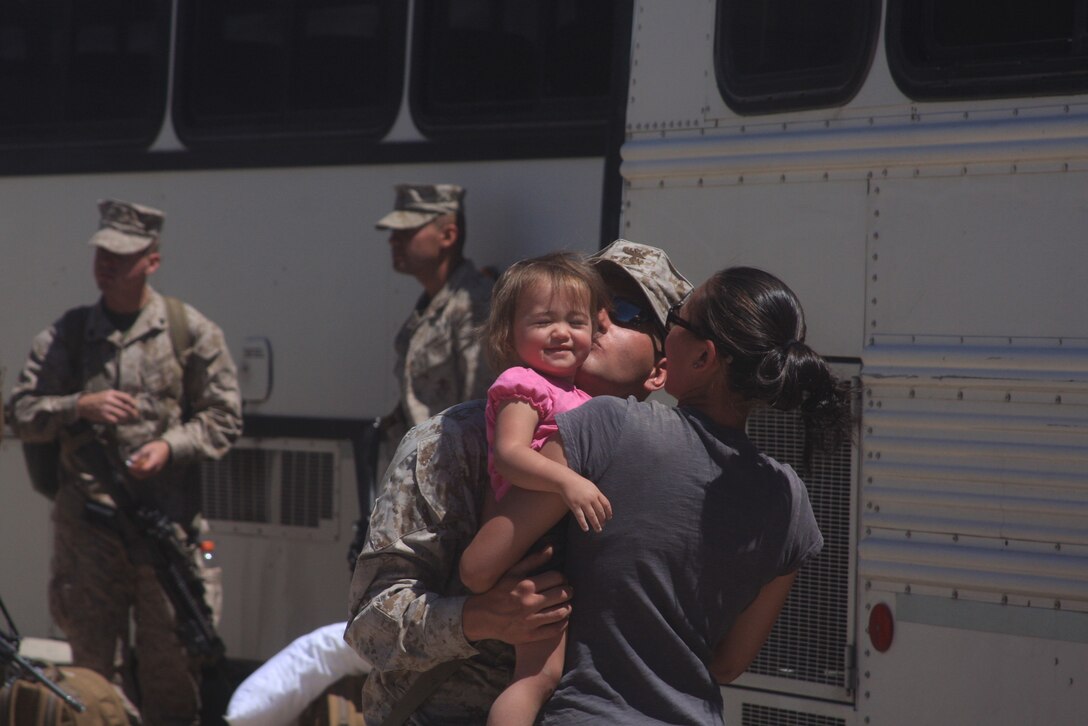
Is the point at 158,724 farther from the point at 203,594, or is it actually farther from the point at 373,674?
the point at 373,674

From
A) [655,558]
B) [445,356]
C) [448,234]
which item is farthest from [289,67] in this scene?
[655,558]

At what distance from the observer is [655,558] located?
6.65 feet

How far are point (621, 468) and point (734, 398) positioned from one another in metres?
0.22

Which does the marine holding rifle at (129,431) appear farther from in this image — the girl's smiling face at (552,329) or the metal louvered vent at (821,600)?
the girl's smiling face at (552,329)

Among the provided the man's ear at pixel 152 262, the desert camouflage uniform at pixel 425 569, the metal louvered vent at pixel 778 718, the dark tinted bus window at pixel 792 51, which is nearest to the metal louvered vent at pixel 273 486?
the man's ear at pixel 152 262

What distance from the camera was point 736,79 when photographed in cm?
356

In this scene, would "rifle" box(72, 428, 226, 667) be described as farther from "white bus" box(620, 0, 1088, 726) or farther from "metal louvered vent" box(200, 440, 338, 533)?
"white bus" box(620, 0, 1088, 726)

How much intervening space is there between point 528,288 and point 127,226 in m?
3.06

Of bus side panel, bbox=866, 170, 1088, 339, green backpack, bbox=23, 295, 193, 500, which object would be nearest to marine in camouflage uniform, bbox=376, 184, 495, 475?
green backpack, bbox=23, 295, 193, 500

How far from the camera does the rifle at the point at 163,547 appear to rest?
4.79m

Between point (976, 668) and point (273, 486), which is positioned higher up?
point (273, 486)

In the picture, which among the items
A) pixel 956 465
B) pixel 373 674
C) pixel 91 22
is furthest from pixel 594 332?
pixel 91 22

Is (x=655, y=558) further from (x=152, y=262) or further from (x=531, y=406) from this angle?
(x=152, y=262)

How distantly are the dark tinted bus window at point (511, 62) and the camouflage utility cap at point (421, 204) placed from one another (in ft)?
0.90
